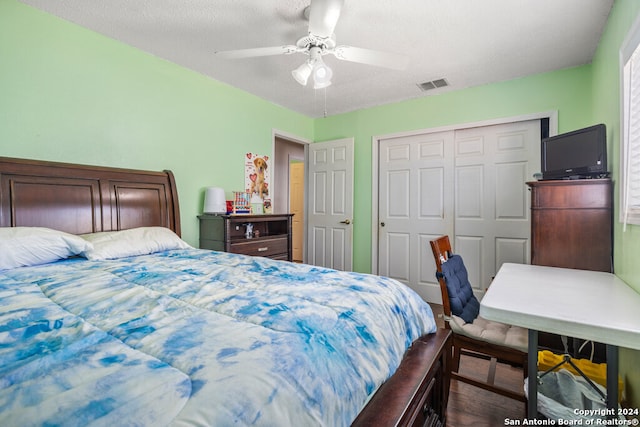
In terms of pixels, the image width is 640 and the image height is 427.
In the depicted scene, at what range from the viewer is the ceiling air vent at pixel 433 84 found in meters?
3.18

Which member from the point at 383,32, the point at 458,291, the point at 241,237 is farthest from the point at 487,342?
the point at 241,237

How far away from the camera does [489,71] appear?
293 cm

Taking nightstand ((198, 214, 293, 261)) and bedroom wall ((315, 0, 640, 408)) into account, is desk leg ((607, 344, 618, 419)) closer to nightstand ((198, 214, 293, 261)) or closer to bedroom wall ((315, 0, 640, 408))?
bedroom wall ((315, 0, 640, 408))

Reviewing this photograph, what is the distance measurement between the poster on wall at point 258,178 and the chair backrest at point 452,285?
2.33 meters

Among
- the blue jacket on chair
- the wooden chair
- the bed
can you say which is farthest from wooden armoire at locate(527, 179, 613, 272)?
the bed

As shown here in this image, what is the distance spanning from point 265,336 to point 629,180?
2.03 m

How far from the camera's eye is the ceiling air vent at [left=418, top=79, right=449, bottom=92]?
3.18m

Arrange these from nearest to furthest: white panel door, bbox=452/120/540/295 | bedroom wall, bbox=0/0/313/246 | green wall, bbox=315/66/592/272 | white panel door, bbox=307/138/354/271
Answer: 1. bedroom wall, bbox=0/0/313/246
2. green wall, bbox=315/66/592/272
3. white panel door, bbox=452/120/540/295
4. white panel door, bbox=307/138/354/271

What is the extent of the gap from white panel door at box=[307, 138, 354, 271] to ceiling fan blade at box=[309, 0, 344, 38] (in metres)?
2.35

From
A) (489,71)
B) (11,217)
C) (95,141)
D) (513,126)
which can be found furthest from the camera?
(513,126)

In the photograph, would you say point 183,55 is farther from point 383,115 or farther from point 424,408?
point 424,408

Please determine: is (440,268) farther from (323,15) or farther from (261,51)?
(261,51)

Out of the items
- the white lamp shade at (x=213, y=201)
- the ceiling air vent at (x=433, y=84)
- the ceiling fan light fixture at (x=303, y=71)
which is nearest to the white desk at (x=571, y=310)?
the ceiling fan light fixture at (x=303, y=71)

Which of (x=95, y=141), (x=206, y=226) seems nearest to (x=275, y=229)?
(x=206, y=226)
